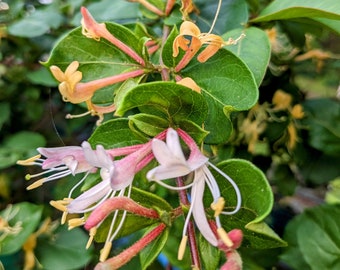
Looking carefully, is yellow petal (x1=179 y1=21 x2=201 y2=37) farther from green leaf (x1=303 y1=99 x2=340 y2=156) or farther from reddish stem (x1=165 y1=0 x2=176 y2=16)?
green leaf (x1=303 y1=99 x2=340 y2=156)

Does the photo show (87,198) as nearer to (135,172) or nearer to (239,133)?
(135,172)

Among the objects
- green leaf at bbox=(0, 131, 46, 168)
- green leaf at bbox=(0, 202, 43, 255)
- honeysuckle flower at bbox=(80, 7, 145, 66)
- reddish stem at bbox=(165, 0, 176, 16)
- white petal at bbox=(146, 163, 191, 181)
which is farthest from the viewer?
green leaf at bbox=(0, 131, 46, 168)

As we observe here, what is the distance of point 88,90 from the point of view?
40cm

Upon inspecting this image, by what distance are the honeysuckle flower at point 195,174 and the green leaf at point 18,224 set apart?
0.33 metres

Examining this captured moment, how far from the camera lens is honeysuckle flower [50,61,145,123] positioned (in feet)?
1.26

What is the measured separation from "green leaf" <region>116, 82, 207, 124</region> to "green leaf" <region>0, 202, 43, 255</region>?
1.02ft

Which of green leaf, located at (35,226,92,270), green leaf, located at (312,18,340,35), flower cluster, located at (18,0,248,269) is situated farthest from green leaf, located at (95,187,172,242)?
green leaf, located at (35,226,92,270)

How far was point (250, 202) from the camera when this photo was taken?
1.13 ft

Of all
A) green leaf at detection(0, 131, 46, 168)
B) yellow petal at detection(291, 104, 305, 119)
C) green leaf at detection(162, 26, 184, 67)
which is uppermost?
green leaf at detection(162, 26, 184, 67)

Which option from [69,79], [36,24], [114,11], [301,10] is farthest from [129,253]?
[36,24]

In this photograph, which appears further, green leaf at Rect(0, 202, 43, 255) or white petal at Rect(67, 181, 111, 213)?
green leaf at Rect(0, 202, 43, 255)

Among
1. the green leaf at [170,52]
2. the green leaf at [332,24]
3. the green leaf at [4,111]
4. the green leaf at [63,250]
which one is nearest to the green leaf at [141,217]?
the green leaf at [170,52]

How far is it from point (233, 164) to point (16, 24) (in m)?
0.48

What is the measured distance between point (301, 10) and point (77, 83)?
0.65 feet
